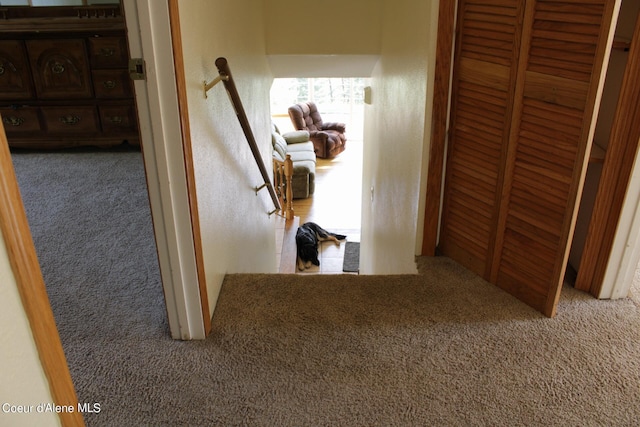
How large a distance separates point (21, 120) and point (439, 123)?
3203mm

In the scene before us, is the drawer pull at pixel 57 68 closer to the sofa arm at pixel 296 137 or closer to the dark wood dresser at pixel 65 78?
the dark wood dresser at pixel 65 78

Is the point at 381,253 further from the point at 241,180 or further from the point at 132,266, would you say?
the point at 132,266

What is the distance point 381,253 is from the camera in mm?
3826

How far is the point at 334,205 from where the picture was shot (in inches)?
323

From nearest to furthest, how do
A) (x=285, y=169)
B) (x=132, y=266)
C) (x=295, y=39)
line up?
(x=132, y=266) < (x=295, y=39) < (x=285, y=169)

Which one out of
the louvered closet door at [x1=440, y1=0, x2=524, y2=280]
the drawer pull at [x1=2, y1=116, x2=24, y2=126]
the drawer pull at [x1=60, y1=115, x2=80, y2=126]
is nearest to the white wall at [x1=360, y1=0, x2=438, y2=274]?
the louvered closet door at [x1=440, y1=0, x2=524, y2=280]

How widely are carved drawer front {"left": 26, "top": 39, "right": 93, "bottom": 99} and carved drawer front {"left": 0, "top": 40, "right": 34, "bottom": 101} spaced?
0.18 ft

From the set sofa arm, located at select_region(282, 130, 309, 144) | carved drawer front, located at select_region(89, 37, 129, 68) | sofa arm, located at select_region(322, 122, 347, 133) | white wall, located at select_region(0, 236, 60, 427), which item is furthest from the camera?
sofa arm, located at select_region(322, 122, 347, 133)

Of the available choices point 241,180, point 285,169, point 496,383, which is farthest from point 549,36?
point 285,169

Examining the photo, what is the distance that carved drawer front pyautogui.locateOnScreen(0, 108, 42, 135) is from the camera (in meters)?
3.87

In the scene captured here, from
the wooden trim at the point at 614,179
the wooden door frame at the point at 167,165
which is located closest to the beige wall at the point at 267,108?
the wooden door frame at the point at 167,165

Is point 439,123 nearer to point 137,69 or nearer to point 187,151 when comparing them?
point 187,151

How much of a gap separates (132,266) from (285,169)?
4.89 meters

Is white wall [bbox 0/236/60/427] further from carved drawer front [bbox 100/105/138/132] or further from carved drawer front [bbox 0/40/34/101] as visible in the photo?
carved drawer front [bbox 0/40/34/101]
